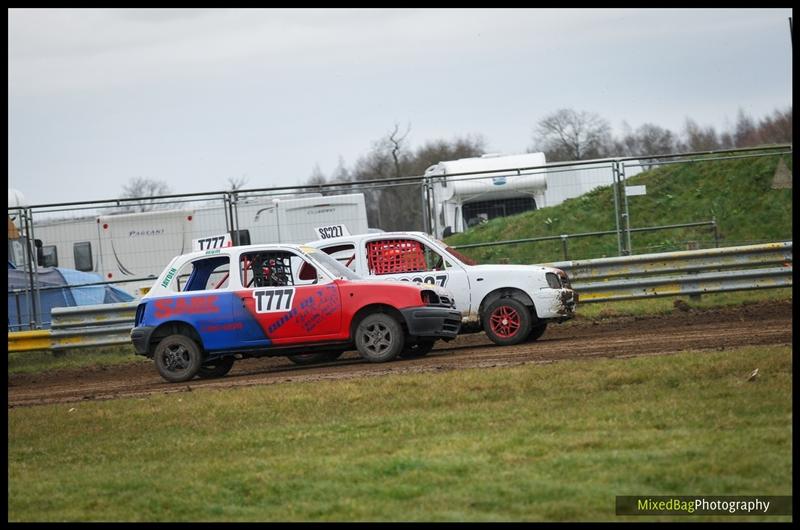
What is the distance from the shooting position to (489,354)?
48.6ft

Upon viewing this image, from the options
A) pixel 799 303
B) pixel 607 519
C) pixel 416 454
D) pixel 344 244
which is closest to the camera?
pixel 607 519

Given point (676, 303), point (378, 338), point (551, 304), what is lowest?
point (378, 338)

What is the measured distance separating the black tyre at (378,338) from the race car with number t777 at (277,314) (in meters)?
0.01

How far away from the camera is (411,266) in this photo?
54.5 feet

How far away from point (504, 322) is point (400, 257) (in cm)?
168

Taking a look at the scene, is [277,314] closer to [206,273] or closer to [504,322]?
[206,273]

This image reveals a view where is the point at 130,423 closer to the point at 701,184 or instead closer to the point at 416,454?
the point at 416,454

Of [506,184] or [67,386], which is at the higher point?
[506,184]

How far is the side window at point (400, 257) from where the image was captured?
1661 centimetres

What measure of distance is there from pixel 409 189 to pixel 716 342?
1368cm

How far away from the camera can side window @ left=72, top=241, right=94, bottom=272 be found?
27516 millimetres

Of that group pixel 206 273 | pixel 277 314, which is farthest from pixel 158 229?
pixel 277 314
